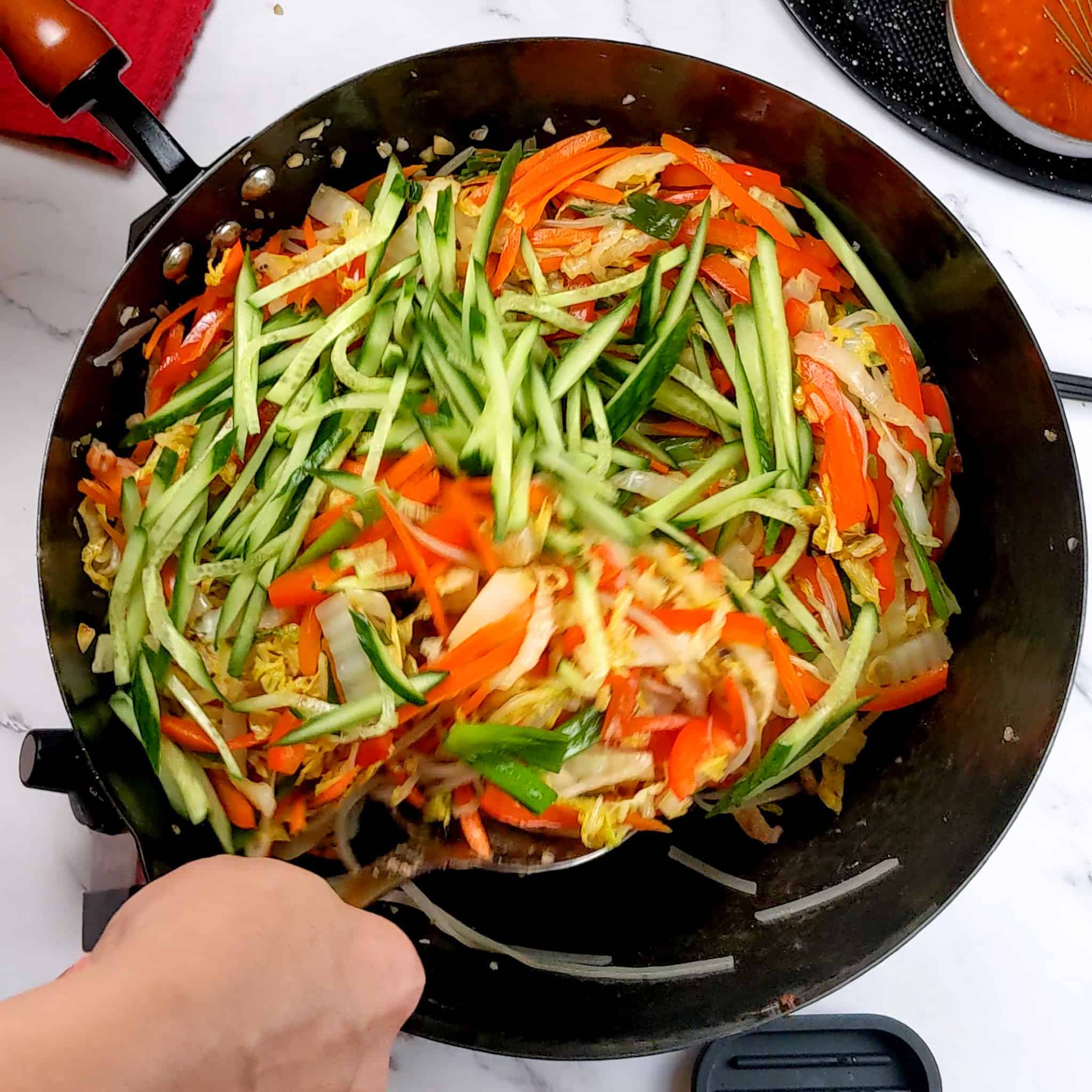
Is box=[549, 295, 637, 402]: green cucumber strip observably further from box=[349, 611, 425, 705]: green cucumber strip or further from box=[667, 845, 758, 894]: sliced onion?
box=[667, 845, 758, 894]: sliced onion

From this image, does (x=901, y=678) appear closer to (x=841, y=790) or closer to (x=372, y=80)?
(x=841, y=790)

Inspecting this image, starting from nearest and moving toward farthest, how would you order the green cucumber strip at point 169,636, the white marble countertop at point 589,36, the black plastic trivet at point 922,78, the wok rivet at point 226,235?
the green cucumber strip at point 169,636, the wok rivet at point 226,235, the white marble countertop at point 589,36, the black plastic trivet at point 922,78

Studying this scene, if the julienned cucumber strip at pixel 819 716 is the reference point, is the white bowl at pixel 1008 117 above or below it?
above

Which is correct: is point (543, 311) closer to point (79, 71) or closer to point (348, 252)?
point (348, 252)

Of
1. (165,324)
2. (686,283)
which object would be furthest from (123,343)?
(686,283)

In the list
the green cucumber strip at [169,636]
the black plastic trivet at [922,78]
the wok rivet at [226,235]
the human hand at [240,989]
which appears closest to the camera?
the human hand at [240,989]

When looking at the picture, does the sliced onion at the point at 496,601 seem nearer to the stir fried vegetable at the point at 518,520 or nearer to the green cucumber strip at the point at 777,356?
the stir fried vegetable at the point at 518,520

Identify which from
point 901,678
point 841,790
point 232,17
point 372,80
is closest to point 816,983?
point 841,790

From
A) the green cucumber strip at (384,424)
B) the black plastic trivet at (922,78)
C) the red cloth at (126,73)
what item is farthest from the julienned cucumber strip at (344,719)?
the black plastic trivet at (922,78)
